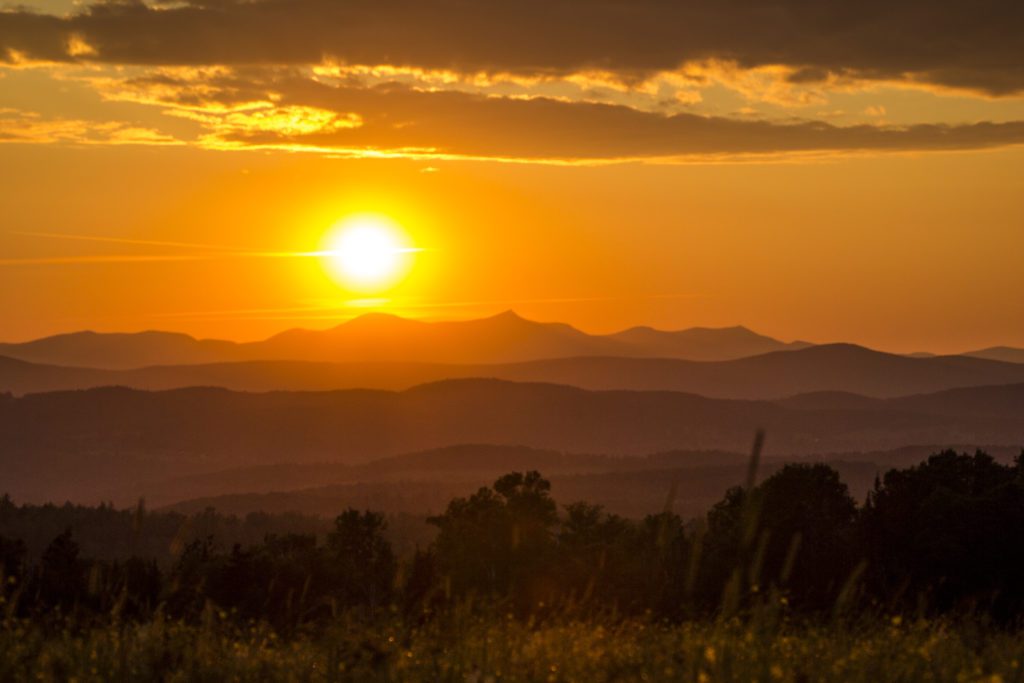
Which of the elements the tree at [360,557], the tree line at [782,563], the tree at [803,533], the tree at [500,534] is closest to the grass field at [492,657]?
the tree line at [782,563]

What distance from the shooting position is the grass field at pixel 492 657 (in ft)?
27.9

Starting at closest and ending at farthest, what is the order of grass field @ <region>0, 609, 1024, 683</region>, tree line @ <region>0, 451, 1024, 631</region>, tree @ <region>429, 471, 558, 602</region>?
grass field @ <region>0, 609, 1024, 683</region> → tree line @ <region>0, 451, 1024, 631</region> → tree @ <region>429, 471, 558, 602</region>

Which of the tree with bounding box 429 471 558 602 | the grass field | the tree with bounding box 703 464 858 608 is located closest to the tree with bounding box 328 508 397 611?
the tree with bounding box 429 471 558 602

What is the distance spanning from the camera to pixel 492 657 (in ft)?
30.9

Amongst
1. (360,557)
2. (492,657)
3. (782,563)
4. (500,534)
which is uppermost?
(492,657)

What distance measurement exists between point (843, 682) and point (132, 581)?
34576 millimetres

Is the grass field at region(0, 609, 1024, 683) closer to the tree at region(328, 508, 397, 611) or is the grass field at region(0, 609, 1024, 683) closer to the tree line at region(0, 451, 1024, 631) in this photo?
the tree line at region(0, 451, 1024, 631)

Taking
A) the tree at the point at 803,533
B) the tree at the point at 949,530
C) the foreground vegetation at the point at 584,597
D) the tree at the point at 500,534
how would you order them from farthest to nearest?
the tree at the point at 500,534
the tree at the point at 803,533
the tree at the point at 949,530
the foreground vegetation at the point at 584,597

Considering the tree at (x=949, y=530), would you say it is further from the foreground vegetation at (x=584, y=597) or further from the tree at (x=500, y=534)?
the tree at (x=500, y=534)

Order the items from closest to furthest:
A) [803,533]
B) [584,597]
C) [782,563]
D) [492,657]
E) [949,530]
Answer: [492,657] < [584,597] < [949,530] < [782,563] < [803,533]

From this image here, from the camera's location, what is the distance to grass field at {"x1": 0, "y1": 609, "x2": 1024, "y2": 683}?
8.51m

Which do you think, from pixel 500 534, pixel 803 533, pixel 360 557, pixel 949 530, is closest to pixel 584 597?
pixel 949 530

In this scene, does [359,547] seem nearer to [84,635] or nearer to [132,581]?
[132,581]

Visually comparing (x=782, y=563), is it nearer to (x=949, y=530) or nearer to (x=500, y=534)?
(x=949, y=530)
